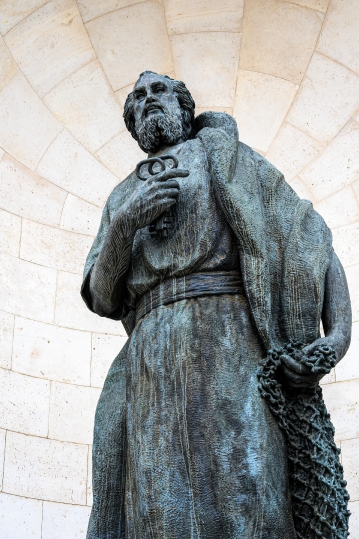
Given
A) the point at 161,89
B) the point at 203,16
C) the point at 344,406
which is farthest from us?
the point at 203,16

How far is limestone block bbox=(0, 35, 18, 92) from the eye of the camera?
923 cm

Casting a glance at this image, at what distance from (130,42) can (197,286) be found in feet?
16.7

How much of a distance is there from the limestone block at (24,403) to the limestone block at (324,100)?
2643 millimetres

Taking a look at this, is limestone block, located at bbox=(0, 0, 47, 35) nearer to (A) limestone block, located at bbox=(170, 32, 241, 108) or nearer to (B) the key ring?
(A) limestone block, located at bbox=(170, 32, 241, 108)

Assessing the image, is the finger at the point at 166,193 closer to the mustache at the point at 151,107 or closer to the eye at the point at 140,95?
the mustache at the point at 151,107

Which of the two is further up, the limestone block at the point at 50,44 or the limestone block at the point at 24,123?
the limestone block at the point at 50,44

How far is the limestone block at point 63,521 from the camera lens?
7969mm

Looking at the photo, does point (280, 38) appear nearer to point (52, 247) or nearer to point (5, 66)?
point (5, 66)

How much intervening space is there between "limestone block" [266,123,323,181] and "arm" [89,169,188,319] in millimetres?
4350

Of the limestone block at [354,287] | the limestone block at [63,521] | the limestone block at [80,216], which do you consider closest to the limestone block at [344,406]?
the limestone block at [354,287]

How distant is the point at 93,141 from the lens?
9297 mm

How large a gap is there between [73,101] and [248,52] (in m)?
1.31

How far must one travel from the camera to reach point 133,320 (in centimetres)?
510

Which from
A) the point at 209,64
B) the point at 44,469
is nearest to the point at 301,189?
the point at 209,64
